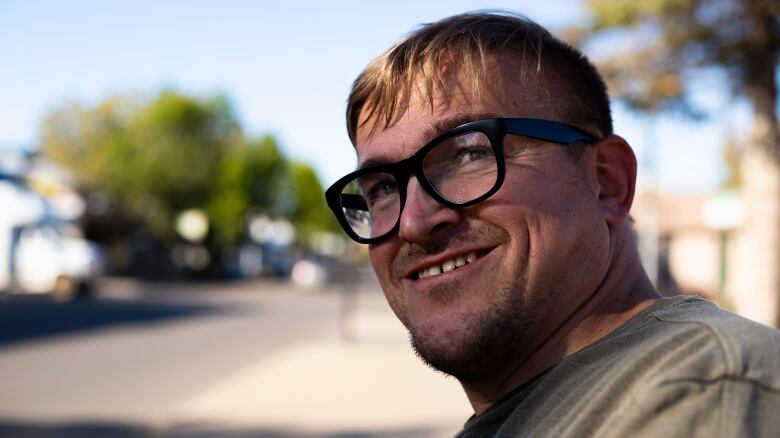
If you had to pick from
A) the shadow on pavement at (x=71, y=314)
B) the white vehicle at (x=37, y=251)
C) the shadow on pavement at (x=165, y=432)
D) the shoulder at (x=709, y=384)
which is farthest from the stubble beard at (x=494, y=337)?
the white vehicle at (x=37, y=251)

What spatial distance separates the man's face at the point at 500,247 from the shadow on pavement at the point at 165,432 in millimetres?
6374

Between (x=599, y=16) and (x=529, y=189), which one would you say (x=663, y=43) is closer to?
(x=599, y=16)

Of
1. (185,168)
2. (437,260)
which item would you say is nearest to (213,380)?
(437,260)

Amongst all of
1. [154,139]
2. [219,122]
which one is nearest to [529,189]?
[154,139]

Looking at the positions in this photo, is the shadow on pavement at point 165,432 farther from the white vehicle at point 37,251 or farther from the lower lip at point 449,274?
the white vehicle at point 37,251

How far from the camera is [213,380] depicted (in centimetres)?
1114

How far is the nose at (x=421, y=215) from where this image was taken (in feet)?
4.93

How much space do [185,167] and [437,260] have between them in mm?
50302

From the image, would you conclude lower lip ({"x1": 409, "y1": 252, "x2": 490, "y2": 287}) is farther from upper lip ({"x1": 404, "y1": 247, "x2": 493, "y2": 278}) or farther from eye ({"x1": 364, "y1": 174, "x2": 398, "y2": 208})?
eye ({"x1": 364, "y1": 174, "x2": 398, "y2": 208})

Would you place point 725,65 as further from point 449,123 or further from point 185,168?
point 185,168

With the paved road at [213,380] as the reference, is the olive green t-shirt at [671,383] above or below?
above

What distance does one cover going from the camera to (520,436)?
4.16 feet

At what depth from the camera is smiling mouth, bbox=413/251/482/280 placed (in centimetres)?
150

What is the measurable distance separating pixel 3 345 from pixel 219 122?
41170mm
